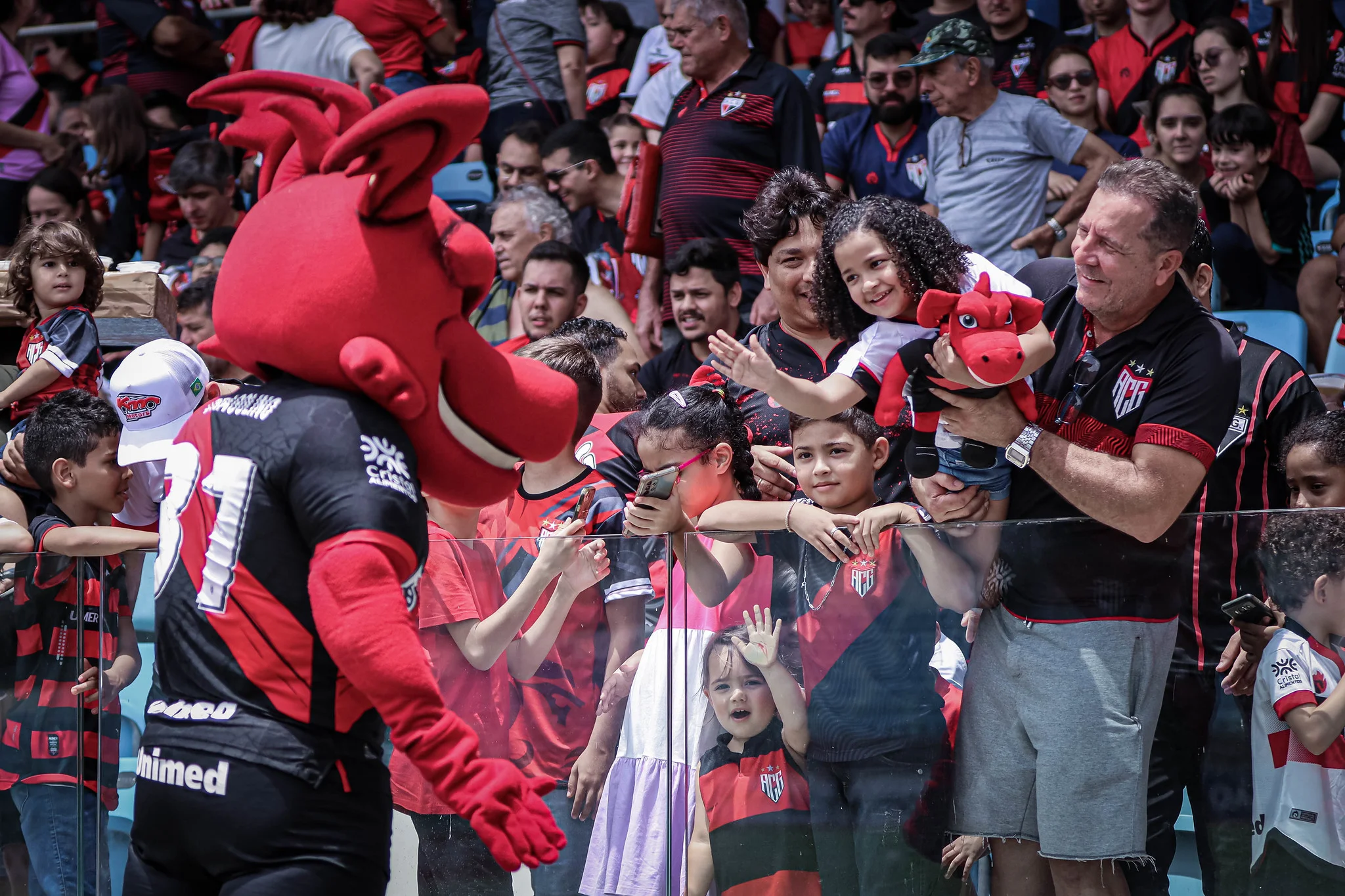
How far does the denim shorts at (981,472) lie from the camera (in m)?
2.88

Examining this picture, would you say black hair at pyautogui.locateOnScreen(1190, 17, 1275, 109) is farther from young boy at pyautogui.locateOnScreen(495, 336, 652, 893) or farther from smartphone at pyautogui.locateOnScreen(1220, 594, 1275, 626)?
young boy at pyautogui.locateOnScreen(495, 336, 652, 893)

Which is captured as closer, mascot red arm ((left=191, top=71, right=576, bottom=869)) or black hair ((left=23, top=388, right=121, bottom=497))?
mascot red arm ((left=191, top=71, right=576, bottom=869))

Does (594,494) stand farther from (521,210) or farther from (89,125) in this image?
(89,125)

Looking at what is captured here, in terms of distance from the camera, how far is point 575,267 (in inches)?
202

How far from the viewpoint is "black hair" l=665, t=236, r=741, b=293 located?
16.2 ft

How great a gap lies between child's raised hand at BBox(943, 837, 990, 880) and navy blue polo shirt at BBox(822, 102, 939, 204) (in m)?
3.54

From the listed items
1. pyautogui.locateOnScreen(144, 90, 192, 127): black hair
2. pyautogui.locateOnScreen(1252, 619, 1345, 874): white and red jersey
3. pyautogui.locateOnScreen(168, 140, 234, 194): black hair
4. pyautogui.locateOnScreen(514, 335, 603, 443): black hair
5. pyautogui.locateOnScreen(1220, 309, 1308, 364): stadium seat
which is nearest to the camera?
pyautogui.locateOnScreen(1252, 619, 1345, 874): white and red jersey

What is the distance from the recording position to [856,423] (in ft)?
10.8

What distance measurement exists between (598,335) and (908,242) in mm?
1576

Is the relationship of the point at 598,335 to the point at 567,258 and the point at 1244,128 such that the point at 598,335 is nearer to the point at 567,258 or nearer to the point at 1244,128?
the point at 567,258

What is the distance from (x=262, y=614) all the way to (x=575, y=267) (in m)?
3.09

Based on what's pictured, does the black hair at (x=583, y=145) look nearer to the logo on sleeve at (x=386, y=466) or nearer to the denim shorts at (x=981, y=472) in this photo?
the denim shorts at (x=981, y=472)

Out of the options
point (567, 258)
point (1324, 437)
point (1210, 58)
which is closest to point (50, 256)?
point (567, 258)

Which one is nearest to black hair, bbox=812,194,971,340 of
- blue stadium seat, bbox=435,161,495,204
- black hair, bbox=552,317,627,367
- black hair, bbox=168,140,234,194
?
black hair, bbox=552,317,627,367
